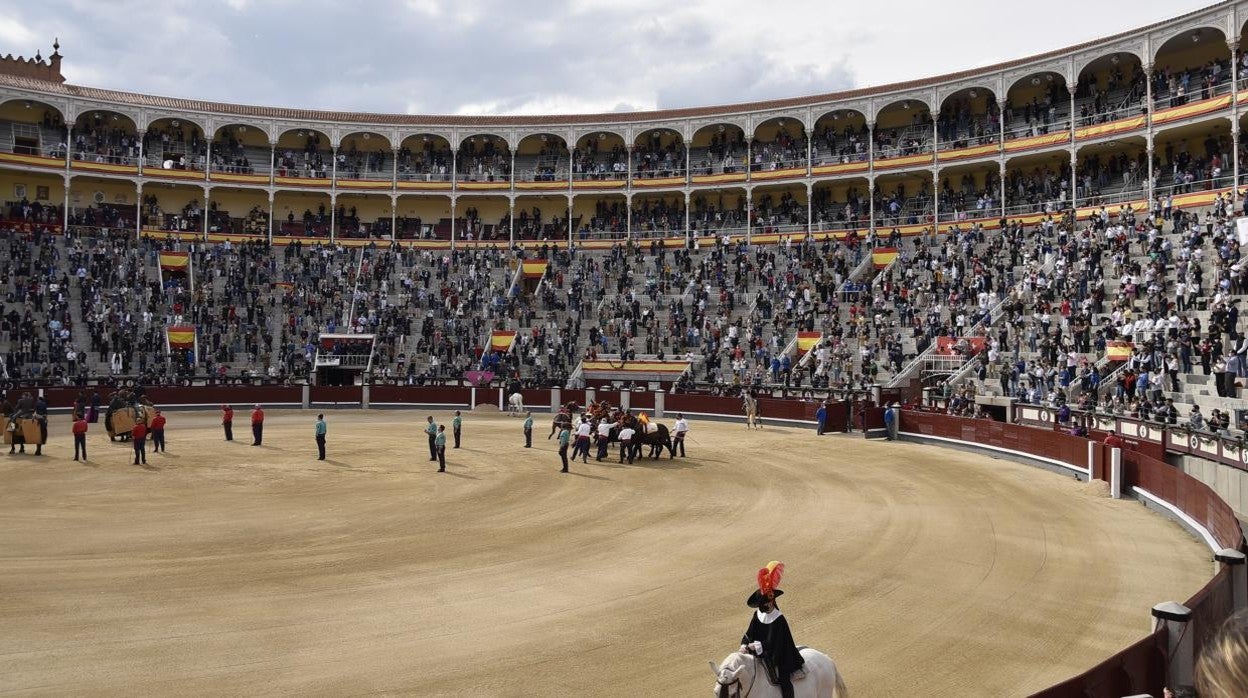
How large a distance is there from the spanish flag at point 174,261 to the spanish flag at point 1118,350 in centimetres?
4442

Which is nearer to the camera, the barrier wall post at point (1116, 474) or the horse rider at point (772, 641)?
the horse rider at point (772, 641)

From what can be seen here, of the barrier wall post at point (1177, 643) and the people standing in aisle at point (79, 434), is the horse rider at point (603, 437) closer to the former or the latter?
the people standing in aisle at point (79, 434)

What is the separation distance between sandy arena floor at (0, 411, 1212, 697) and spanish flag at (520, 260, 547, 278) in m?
30.5

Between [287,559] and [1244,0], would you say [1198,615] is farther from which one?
[1244,0]

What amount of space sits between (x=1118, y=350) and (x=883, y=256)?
17308 millimetres

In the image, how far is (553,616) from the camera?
979 cm

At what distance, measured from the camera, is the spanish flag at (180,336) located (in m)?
41.2

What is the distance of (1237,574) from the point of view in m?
7.89

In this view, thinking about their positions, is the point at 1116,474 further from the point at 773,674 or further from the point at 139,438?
the point at 139,438

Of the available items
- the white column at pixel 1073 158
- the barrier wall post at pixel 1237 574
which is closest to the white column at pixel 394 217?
the white column at pixel 1073 158

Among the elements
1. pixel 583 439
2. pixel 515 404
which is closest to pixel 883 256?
pixel 515 404

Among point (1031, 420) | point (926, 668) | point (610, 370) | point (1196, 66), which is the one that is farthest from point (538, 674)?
point (1196, 66)

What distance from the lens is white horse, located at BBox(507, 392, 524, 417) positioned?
36125 mm

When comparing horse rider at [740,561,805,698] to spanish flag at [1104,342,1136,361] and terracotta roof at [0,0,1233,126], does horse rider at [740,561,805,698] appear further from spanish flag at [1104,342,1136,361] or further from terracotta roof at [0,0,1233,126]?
terracotta roof at [0,0,1233,126]
